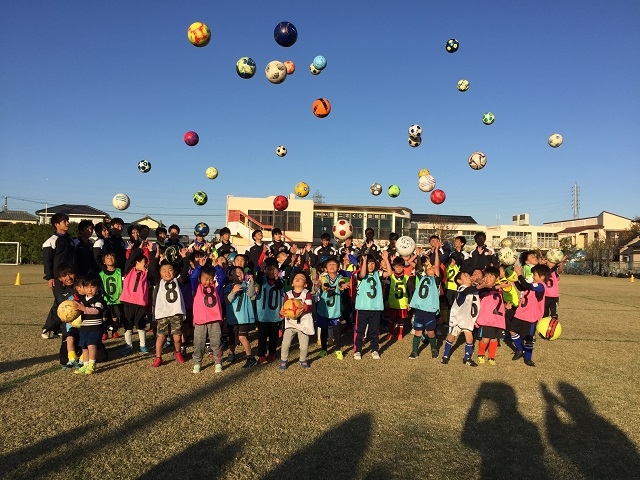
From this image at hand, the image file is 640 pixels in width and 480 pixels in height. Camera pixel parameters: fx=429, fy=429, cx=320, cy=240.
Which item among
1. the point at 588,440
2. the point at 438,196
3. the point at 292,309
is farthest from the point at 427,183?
the point at 588,440

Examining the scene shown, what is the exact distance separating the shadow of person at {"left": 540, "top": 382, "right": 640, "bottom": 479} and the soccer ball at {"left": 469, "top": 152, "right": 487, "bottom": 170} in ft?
33.8

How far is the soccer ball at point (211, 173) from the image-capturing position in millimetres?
20219

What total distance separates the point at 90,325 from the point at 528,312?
21.1 ft

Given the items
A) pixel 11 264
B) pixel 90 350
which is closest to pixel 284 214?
pixel 11 264

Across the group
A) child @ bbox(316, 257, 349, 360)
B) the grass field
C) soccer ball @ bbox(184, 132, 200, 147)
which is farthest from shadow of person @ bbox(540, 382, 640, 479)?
soccer ball @ bbox(184, 132, 200, 147)

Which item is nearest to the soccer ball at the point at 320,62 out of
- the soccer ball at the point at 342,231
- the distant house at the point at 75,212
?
the soccer ball at the point at 342,231

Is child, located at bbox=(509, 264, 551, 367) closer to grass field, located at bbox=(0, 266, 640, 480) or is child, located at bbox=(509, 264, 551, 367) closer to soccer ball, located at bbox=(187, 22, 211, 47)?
grass field, located at bbox=(0, 266, 640, 480)

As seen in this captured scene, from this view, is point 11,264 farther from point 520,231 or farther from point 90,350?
point 520,231

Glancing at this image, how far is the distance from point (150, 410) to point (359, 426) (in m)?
2.12

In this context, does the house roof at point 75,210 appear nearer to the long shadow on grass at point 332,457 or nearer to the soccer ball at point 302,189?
the soccer ball at point 302,189

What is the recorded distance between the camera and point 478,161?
14242 mm

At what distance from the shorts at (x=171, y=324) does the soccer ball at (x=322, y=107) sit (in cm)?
879

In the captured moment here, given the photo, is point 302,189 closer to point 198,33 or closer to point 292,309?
point 198,33

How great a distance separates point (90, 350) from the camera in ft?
18.4
